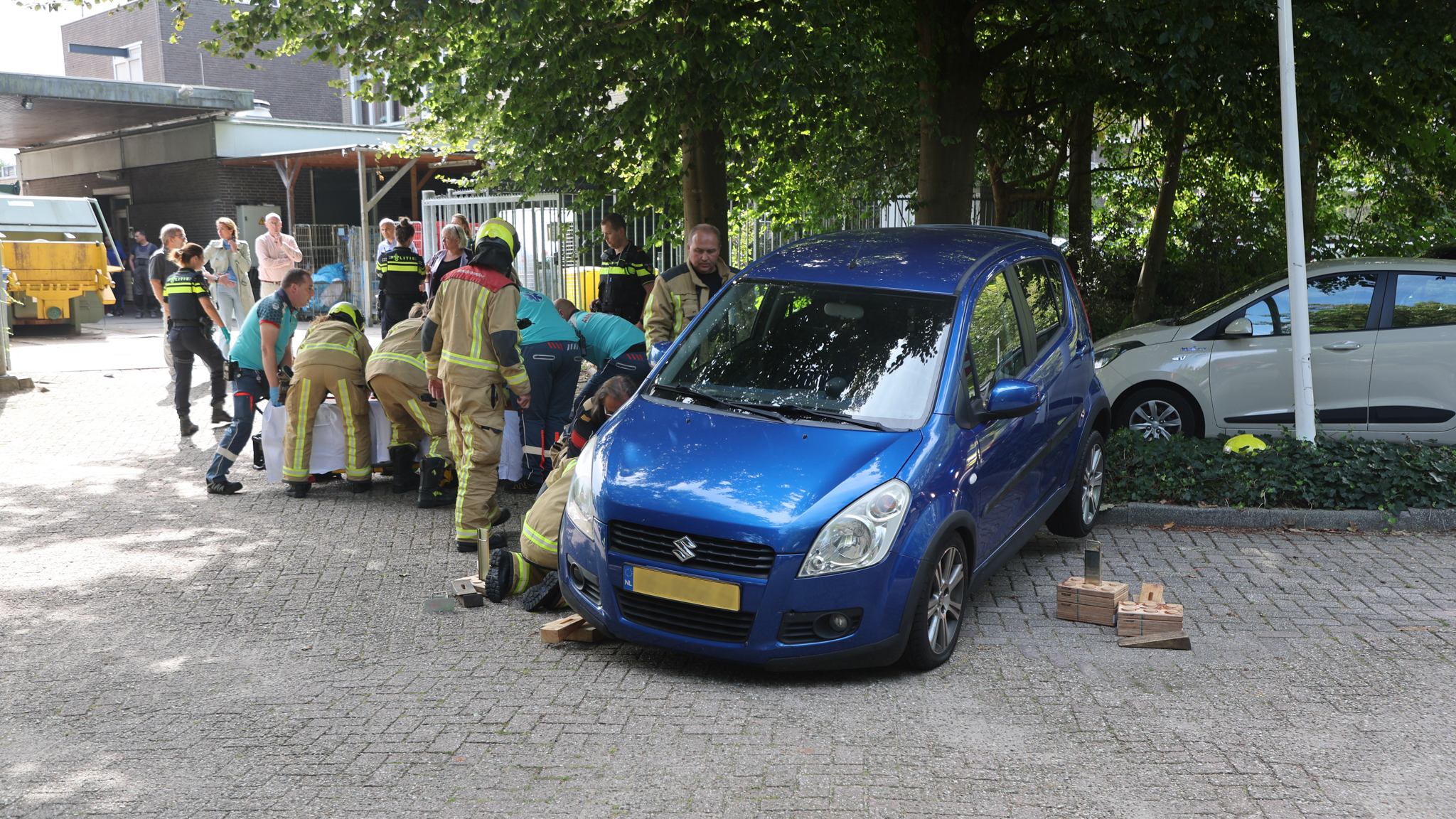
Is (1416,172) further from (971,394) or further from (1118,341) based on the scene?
(971,394)

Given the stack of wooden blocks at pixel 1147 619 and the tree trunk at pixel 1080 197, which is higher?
the tree trunk at pixel 1080 197

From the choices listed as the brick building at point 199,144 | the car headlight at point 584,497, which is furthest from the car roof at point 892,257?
the brick building at point 199,144

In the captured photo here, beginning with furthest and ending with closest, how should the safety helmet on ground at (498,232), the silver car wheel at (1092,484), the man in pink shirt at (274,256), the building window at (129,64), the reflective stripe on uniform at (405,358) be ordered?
the building window at (129,64) < the man in pink shirt at (274,256) < the reflective stripe on uniform at (405,358) < the silver car wheel at (1092,484) < the safety helmet on ground at (498,232)

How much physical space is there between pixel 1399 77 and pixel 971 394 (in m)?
6.36

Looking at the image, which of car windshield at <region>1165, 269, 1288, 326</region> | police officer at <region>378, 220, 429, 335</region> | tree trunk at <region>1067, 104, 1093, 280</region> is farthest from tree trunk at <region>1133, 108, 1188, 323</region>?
police officer at <region>378, 220, 429, 335</region>

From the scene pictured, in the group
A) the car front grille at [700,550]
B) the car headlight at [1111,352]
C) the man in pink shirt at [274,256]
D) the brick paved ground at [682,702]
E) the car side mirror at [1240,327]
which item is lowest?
the brick paved ground at [682,702]

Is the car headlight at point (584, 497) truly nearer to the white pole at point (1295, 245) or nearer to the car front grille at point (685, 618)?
the car front grille at point (685, 618)

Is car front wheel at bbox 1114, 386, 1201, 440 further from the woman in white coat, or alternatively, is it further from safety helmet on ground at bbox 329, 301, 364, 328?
the woman in white coat

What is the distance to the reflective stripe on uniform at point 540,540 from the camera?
572 cm

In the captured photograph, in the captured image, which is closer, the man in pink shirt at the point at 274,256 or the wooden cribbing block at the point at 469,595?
the wooden cribbing block at the point at 469,595

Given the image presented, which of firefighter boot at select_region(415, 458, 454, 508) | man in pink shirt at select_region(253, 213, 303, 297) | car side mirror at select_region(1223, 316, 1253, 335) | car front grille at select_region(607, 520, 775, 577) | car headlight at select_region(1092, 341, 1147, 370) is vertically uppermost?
man in pink shirt at select_region(253, 213, 303, 297)

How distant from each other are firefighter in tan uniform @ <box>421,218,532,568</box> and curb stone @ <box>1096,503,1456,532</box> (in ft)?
12.7

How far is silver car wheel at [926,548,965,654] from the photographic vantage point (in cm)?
482

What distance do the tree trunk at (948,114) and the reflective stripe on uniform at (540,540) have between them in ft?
21.2
